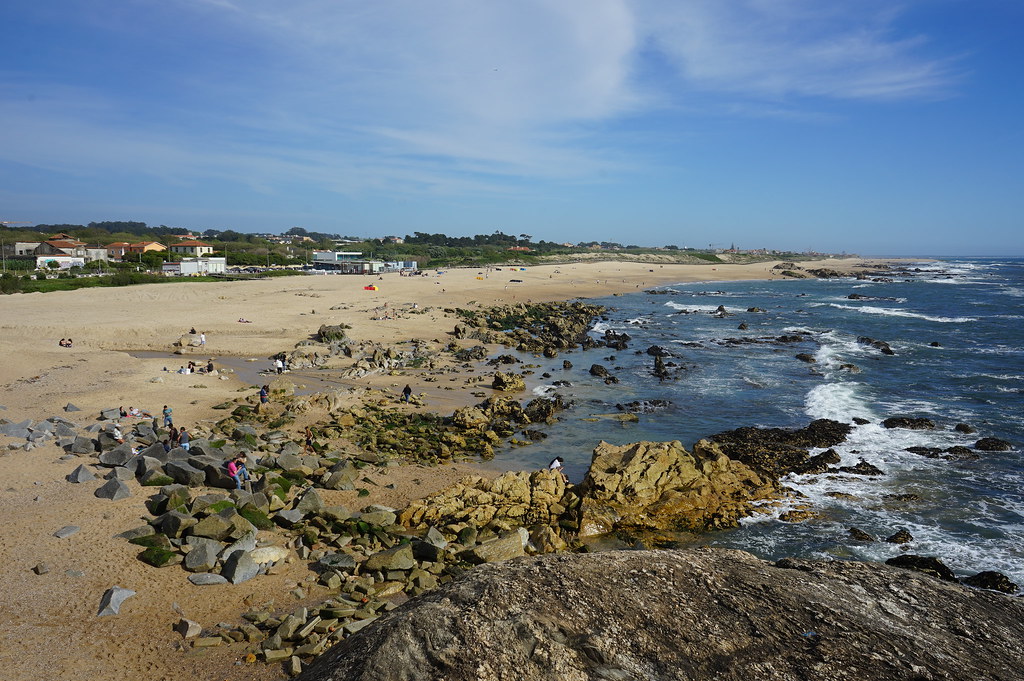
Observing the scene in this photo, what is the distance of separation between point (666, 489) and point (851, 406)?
14072 mm

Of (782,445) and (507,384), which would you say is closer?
(782,445)

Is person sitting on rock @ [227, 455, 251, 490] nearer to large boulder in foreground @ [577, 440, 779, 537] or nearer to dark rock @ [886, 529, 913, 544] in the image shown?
large boulder in foreground @ [577, 440, 779, 537]

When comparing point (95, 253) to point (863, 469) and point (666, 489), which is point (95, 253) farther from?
point (863, 469)

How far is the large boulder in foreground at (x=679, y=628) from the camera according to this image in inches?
216

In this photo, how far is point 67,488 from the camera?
44.0ft

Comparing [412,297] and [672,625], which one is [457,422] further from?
[412,297]

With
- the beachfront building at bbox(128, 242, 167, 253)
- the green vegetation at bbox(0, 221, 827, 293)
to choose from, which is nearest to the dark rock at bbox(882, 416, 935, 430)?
the green vegetation at bbox(0, 221, 827, 293)

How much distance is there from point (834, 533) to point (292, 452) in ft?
47.9

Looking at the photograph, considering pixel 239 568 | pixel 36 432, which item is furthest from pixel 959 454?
pixel 36 432

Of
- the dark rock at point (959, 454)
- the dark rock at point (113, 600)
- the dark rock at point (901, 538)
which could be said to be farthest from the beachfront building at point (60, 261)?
the dark rock at point (959, 454)

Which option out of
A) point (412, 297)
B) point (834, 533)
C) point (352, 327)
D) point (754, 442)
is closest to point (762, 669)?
point (834, 533)

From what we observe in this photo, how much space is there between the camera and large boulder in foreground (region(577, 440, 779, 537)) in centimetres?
1476

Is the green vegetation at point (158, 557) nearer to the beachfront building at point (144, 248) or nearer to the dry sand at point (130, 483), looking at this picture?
the dry sand at point (130, 483)

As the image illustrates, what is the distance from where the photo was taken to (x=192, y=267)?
77375mm
